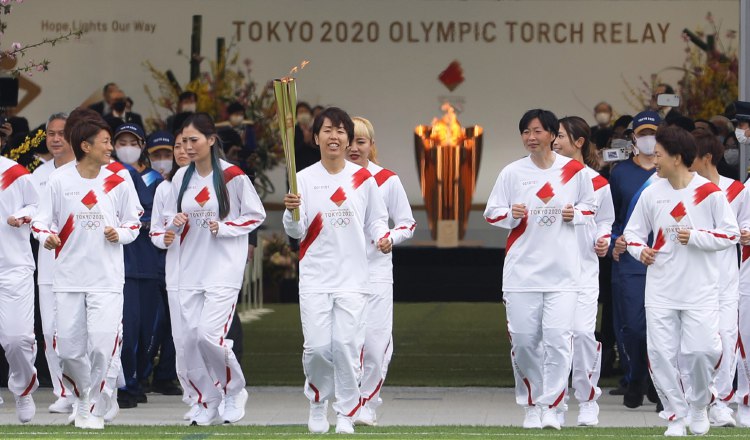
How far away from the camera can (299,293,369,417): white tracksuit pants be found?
934 cm

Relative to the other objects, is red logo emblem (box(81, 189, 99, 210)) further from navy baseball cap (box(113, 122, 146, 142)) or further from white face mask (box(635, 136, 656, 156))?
white face mask (box(635, 136, 656, 156))

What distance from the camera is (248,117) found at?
69.0 feet

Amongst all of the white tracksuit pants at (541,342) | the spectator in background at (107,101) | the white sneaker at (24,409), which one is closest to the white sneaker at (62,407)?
the white sneaker at (24,409)

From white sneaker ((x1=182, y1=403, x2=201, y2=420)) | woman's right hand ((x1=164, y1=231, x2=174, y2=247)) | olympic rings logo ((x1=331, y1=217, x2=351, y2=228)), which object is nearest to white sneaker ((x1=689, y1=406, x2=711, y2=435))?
olympic rings logo ((x1=331, y1=217, x2=351, y2=228))

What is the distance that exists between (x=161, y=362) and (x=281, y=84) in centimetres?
400

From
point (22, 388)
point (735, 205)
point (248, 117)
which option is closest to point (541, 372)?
point (735, 205)

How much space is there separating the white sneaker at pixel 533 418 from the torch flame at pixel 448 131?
42.6ft

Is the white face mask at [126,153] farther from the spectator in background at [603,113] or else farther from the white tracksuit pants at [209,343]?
the spectator in background at [603,113]

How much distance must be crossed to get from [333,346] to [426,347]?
713cm

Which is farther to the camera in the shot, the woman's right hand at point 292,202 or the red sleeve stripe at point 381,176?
the red sleeve stripe at point 381,176

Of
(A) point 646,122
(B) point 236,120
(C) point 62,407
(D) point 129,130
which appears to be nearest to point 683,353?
(A) point 646,122

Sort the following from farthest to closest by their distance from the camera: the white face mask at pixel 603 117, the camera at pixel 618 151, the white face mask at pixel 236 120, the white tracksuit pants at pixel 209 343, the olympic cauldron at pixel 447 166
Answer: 1. the olympic cauldron at pixel 447 166
2. the white face mask at pixel 603 117
3. the white face mask at pixel 236 120
4. the camera at pixel 618 151
5. the white tracksuit pants at pixel 209 343

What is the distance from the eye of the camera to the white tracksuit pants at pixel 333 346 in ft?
30.7

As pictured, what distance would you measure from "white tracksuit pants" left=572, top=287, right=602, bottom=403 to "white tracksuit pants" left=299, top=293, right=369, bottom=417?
5.48 feet
